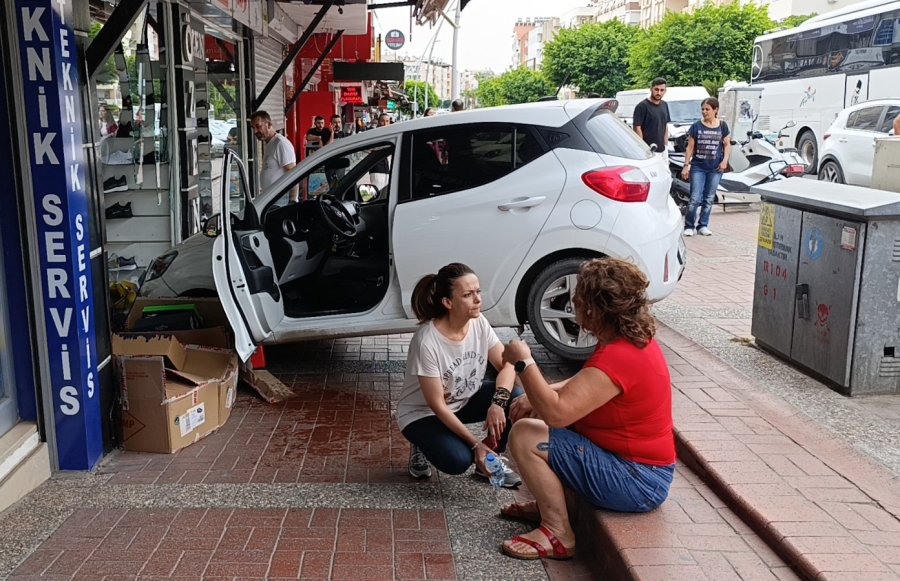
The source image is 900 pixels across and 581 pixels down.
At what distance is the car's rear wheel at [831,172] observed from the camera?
15.9 metres

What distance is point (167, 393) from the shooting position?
4.78m

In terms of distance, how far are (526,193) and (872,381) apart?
8.08 feet

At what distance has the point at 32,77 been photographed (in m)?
3.97

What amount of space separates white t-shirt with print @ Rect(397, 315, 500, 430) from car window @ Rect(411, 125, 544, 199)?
176cm

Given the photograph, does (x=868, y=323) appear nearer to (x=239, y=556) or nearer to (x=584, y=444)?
(x=584, y=444)

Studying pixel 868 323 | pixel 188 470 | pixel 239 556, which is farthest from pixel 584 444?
pixel 868 323

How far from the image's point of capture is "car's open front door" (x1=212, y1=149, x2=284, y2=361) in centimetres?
540

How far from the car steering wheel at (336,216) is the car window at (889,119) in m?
12.1

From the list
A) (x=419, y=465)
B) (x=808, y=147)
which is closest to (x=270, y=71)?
(x=419, y=465)

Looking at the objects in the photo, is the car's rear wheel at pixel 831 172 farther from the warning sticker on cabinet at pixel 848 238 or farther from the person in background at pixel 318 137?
the warning sticker on cabinet at pixel 848 238

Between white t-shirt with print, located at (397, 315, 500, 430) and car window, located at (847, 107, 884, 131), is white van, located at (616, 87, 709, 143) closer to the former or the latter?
car window, located at (847, 107, 884, 131)

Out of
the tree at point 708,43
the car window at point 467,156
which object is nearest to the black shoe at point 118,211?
the car window at point 467,156

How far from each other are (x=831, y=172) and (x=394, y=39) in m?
21.4

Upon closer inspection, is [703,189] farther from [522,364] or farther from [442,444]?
[522,364]
